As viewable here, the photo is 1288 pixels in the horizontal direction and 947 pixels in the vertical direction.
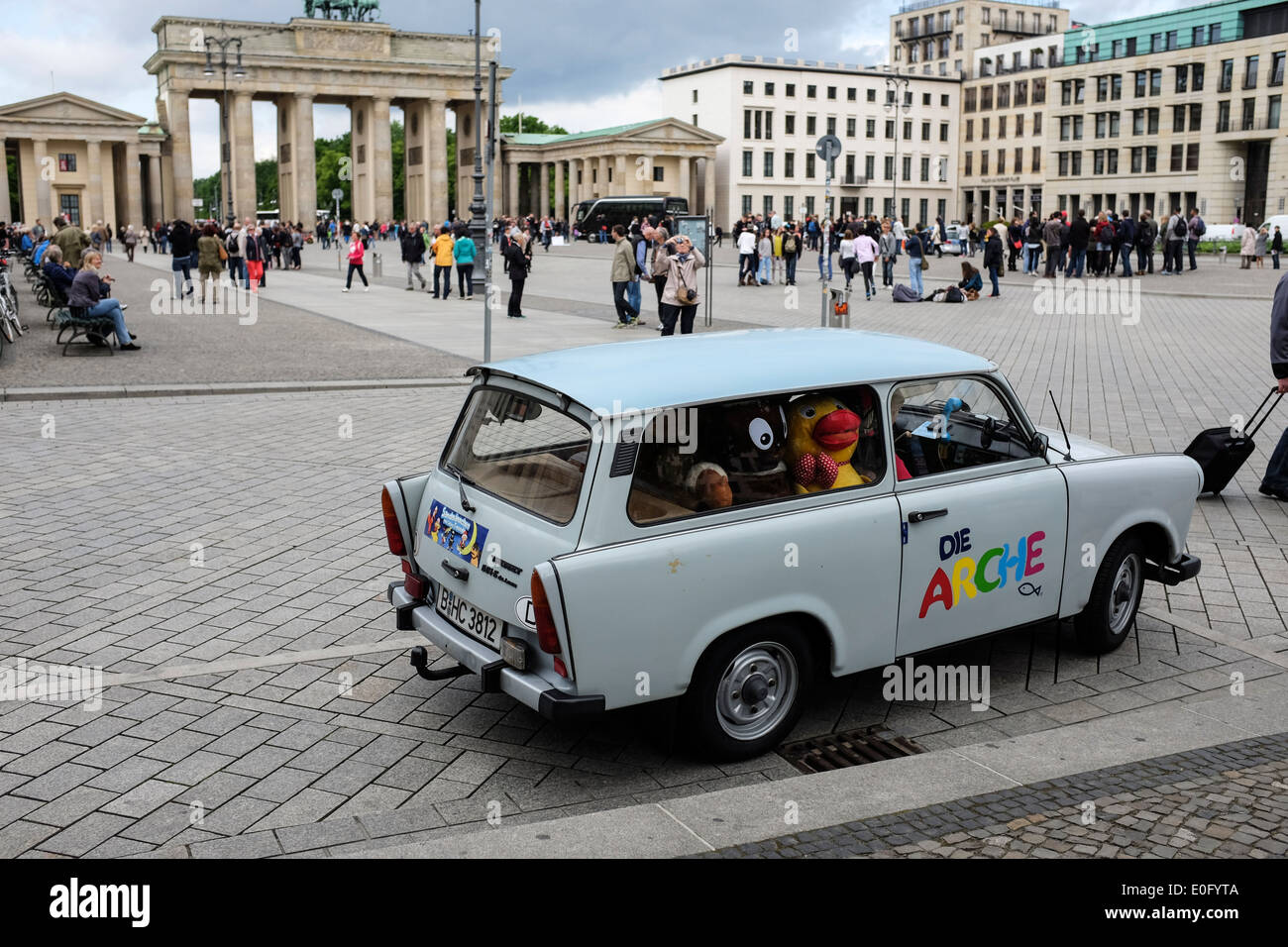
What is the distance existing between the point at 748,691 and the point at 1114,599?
7.59 feet

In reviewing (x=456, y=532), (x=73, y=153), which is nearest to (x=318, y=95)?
(x=73, y=153)

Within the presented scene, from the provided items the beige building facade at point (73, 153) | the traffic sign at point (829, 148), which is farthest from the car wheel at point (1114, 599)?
the beige building facade at point (73, 153)

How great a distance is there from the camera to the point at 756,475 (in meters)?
5.19

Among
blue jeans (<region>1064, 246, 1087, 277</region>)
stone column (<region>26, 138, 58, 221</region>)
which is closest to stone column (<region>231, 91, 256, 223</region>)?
stone column (<region>26, 138, 58, 221</region>)

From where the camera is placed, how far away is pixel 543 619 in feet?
15.1

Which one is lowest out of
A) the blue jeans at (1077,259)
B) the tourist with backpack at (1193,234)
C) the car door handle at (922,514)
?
the car door handle at (922,514)

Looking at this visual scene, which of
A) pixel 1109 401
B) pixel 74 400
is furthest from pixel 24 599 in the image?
pixel 1109 401

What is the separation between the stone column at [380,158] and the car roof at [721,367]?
98597 millimetres

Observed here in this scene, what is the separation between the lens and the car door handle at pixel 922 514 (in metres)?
5.36

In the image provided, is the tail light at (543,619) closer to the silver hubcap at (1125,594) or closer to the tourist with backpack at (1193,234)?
the silver hubcap at (1125,594)

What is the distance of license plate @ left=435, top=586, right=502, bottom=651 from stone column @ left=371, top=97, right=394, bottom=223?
9884cm

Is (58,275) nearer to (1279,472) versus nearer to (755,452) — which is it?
(1279,472)

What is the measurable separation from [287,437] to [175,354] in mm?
7474
